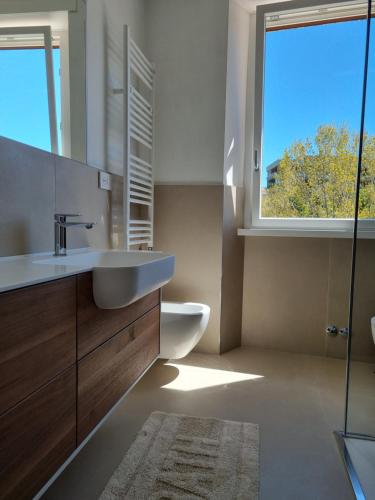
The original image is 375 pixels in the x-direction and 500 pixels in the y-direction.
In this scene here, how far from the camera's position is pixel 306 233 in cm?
246

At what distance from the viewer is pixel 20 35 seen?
4.32 ft

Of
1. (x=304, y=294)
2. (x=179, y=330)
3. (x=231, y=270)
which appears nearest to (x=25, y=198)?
(x=179, y=330)

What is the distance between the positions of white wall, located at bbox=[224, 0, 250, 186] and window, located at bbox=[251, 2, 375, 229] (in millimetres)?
105

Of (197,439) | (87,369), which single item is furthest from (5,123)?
(197,439)

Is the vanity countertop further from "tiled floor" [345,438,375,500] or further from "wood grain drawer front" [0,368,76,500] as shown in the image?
"tiled floor" [345,438,375,500]

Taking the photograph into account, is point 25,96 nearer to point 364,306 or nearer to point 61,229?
point 61,229

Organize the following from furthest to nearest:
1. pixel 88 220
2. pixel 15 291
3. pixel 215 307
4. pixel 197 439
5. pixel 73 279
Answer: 1. pixel 215 307
2. pixel 88 220
3. pixel 197 439
4. pixel 73 279
5. pixel 15 291

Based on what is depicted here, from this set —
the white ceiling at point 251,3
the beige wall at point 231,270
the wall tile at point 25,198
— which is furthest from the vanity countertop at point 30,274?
the white ceiling at point 251,3

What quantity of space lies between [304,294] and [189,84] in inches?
67.6

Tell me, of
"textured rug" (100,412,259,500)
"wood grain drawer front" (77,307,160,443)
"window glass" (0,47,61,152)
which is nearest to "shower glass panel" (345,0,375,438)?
"textured rug" (100,412,259,500)

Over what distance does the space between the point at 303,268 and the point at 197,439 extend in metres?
1.51

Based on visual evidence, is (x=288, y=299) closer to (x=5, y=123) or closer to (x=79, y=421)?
(x=79, y=421)

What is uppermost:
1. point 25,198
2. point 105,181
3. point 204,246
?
point 105,181

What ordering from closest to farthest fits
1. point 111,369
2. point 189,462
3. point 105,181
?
point 111,369 → point 189,462 → point 105,181
